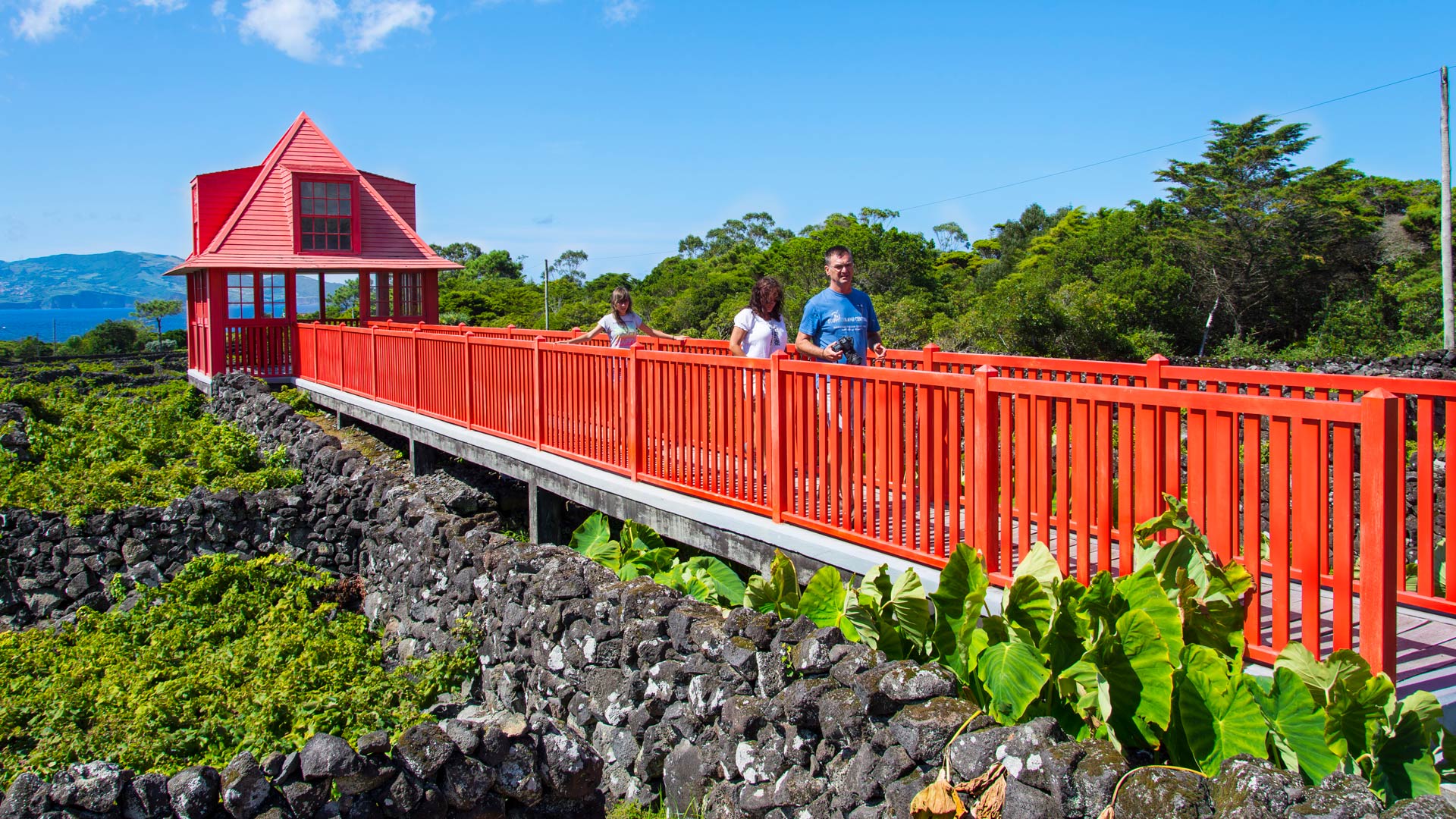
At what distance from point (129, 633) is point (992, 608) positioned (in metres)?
8.09

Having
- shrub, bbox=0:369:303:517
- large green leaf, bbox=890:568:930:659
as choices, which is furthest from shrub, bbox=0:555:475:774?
large green leaf, bbox=890:568:930:659

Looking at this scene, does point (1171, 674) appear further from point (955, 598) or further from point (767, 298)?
point (767, 298)

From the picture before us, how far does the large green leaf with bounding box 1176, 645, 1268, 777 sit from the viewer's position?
11.7ft

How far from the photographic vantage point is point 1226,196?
147ft

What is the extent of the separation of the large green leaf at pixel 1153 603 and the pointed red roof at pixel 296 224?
1955 centimetres

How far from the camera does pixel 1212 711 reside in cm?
365

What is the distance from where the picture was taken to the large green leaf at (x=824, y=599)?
17.1 feet

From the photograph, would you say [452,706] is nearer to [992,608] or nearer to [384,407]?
[992,608]

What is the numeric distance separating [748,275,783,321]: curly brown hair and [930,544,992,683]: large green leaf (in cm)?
337

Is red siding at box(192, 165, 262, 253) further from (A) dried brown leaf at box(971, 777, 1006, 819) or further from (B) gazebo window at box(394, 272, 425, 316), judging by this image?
(A) dried brown leaf at box(971, 777, 1006, 819)

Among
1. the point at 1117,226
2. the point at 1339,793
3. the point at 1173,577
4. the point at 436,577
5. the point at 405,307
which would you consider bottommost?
the point at 436,577

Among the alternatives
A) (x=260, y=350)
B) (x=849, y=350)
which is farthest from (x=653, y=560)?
(x=260, y=350)

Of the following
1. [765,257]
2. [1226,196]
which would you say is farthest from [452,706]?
[765,257]

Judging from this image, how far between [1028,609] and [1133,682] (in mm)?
662
